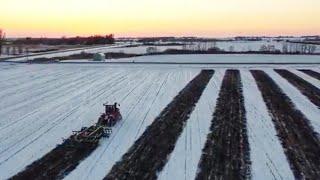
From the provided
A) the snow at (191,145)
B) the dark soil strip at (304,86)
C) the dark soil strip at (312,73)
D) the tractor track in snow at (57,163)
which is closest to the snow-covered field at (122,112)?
the snow at (191,145)

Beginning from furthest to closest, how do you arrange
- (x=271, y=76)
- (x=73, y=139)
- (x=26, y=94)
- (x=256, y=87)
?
(x=271, y=76), (x=256, y=87), (x=26, y=94), (x=73, y=139)

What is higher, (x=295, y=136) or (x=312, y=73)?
(x=295, y=136)

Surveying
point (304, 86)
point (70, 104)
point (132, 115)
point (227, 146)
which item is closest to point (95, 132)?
point (227, 146)

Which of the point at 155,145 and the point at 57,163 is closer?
the point at 57,163

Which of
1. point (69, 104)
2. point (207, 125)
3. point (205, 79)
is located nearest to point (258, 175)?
point (207, 125)

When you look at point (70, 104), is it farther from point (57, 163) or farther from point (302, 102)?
point (302, 102)

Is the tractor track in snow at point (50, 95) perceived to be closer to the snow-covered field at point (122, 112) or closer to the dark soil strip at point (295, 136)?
the snow-covered field at point (122, 112)

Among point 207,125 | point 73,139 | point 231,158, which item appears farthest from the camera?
point 207,125

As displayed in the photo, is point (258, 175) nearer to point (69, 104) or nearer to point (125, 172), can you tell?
point (125, 172)
